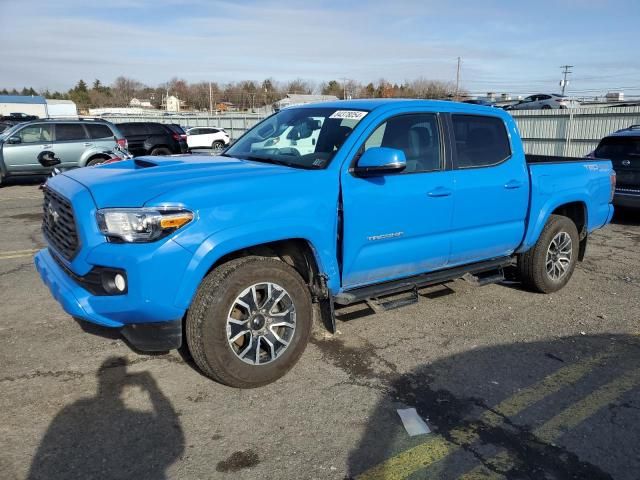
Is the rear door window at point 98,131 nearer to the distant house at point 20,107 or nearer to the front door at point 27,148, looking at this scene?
the front door at point 27,148

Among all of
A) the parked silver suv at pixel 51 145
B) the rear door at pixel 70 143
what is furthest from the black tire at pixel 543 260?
the rear door at pixel 70 143

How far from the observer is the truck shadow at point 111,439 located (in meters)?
2.71

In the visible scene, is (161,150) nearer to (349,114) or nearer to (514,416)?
(349,114)

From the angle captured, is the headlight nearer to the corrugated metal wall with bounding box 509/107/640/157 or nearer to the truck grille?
the truck grille

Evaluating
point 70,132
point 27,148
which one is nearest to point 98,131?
point 70,132

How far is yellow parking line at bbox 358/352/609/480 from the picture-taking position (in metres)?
2.76

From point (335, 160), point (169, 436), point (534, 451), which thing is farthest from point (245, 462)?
point (335, 160)

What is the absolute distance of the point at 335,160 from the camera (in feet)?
12.5

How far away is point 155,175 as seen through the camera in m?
3.52

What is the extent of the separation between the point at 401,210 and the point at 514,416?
5.40ft

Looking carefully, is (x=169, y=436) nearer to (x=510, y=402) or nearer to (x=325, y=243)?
(x=325, y=243)

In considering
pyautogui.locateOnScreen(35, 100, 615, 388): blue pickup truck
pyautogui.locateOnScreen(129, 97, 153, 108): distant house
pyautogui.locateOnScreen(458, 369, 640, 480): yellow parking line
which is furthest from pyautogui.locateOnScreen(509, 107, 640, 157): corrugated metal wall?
pyautogui.locateOnScreen(129, 97, 153, 108): distant house

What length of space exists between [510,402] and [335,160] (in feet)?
6.68

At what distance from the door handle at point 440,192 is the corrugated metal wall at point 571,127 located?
42.6 feet
